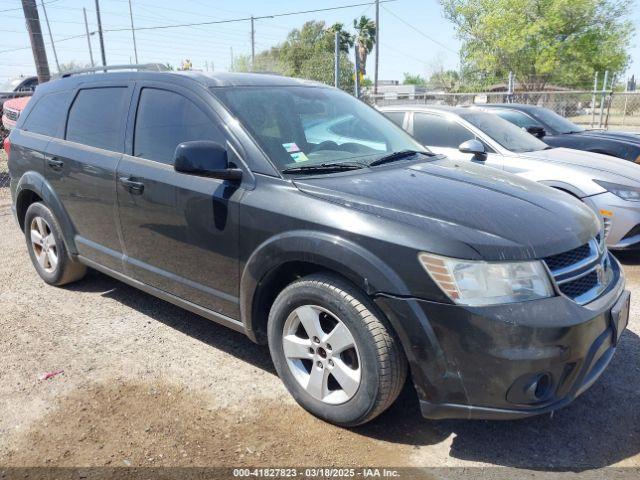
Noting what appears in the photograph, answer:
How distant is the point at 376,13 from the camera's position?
3012cm

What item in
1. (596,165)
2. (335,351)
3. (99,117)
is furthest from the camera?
(596,165)

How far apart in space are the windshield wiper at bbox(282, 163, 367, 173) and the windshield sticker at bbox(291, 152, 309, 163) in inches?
2.7

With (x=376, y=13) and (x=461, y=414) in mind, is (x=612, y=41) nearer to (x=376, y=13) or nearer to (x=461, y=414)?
(x=376, y=13)

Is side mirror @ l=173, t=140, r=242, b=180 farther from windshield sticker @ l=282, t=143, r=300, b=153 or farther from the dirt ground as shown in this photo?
the dirt ground

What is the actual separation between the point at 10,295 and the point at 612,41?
33.5 meters

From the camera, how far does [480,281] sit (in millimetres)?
2275

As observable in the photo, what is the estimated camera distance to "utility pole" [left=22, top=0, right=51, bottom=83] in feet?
40.6

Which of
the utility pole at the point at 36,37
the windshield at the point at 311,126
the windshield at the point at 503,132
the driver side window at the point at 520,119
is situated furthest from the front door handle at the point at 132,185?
the utility pole at the point at 36,37

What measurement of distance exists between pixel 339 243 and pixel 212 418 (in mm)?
1211

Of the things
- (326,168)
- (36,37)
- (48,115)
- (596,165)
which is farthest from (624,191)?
(36,37)

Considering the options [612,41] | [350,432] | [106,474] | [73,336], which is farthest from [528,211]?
[612,41]

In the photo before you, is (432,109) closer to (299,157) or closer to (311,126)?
(311,126)

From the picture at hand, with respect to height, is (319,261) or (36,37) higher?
(36,37)

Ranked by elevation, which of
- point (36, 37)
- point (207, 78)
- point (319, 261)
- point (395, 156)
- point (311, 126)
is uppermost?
point (36, 37)
